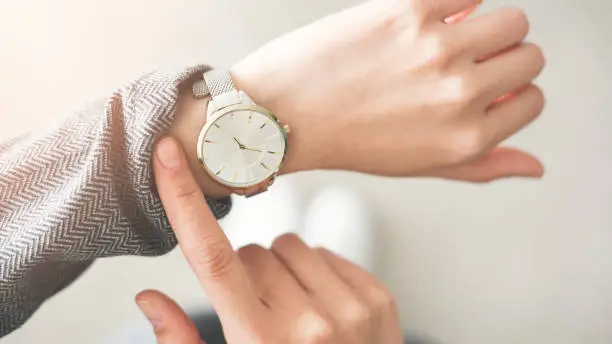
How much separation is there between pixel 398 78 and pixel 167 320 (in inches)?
16.2

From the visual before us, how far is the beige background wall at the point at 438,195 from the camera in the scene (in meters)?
1.17

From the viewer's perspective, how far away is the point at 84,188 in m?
0.62

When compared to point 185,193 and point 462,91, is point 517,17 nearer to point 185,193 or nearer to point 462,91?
point 462,91

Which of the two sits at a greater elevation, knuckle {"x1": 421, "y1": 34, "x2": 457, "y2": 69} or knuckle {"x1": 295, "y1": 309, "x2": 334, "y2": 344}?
knuckle {"x1": 421, "y1": 34, "x2": 457, "y2": 69}

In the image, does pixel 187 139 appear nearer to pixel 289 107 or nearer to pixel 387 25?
pixel 289 107

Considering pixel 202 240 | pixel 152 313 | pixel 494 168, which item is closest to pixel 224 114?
pixel 202 240

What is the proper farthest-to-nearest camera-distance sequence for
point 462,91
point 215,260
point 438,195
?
point 438,195
point 462,91
point 215,260

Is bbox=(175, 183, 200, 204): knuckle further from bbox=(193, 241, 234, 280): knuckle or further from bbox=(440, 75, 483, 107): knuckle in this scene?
bbox=(440, 75, 483, 107): knuckle

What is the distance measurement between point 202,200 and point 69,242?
6.5 inches

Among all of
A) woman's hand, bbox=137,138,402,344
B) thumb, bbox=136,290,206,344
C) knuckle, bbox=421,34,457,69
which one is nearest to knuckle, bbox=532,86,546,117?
knuckle, bbox=421,34,457,69

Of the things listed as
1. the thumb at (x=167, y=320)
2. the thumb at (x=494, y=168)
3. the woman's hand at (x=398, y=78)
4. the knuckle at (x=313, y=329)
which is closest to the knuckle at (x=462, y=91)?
the woman's hand at (x=398, y=78)

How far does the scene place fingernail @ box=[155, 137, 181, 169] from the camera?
61cm

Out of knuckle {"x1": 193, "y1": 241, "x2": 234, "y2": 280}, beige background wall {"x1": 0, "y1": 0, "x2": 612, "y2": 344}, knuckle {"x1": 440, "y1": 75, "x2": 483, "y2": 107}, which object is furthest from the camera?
beige background wall {"x1": 0, "y1": 0, "x2": 612, "y2": 344}

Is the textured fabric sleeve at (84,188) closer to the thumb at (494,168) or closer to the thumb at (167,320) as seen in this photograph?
the thumb at (167,320)
